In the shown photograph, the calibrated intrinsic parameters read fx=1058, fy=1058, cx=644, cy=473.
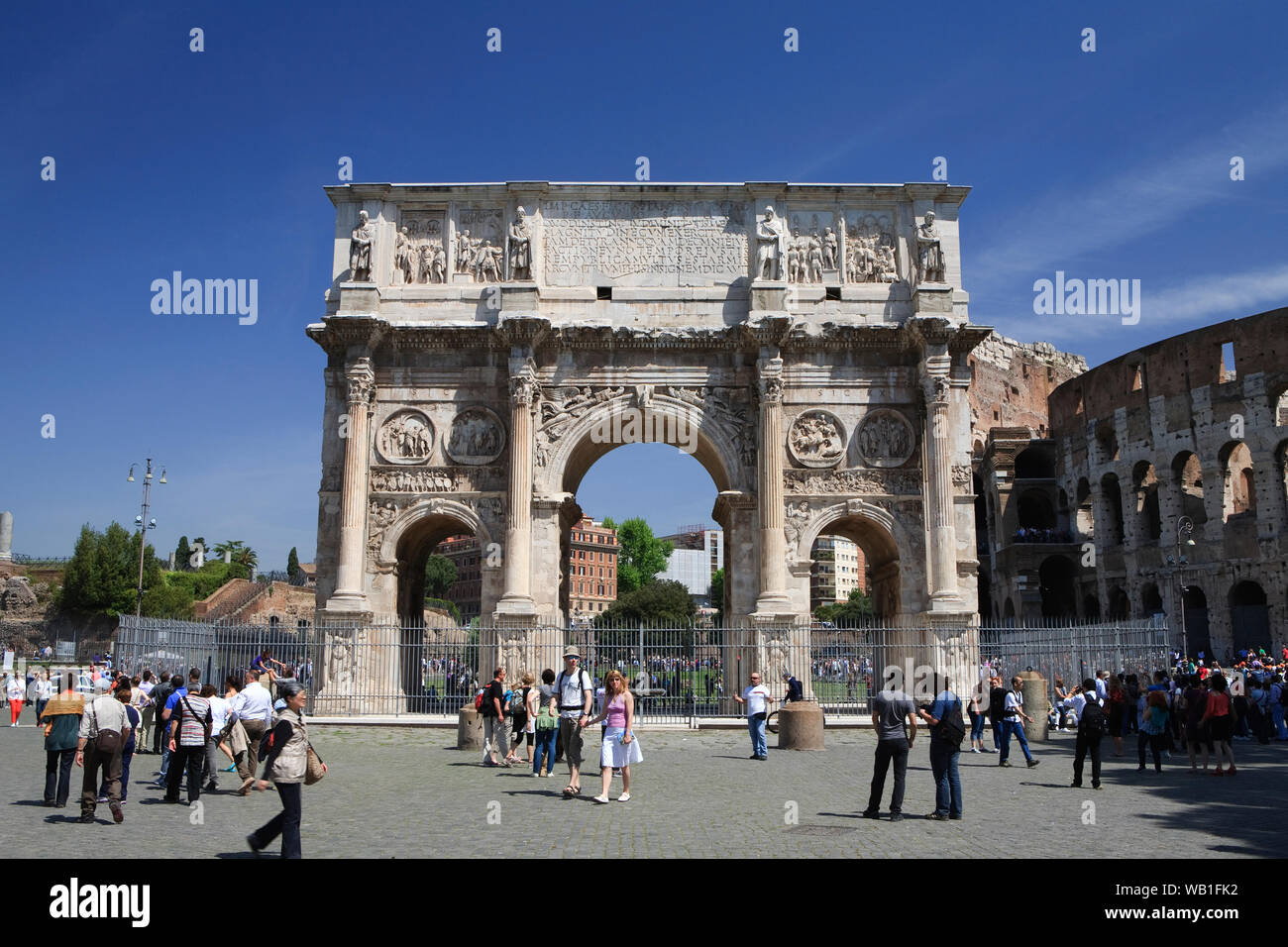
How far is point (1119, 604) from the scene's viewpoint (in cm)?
4206

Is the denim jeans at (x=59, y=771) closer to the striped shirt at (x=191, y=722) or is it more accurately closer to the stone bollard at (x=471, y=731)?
the striped shirt at (x=191, y=722)

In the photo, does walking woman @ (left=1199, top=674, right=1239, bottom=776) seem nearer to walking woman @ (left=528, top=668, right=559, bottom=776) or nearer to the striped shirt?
walking woman @ (left=528, top=668, right=559, bottom=776)

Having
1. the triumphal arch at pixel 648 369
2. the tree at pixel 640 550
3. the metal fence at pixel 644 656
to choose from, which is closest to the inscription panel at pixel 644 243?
the triumphal arch at pixel 648 369

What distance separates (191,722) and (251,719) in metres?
1.07

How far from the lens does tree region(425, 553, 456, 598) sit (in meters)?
91.2

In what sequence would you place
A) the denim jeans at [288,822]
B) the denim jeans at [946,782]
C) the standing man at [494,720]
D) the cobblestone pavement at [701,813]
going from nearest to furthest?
the denim jeans at [288,822], the cobblestone pavement at [701,813], the denim jeans at [946,782], the standing man at [494,720]

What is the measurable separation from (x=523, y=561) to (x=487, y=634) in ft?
5.70

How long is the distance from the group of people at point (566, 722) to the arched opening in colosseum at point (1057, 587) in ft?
118

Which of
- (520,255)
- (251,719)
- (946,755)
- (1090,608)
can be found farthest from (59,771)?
(1090,608)

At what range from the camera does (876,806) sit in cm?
994

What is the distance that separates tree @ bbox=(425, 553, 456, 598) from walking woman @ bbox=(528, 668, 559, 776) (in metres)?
78.8

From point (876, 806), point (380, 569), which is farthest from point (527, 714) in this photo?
point (380, 569)

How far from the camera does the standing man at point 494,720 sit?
14328mm

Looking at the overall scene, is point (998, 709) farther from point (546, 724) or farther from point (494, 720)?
point (494, 720)
